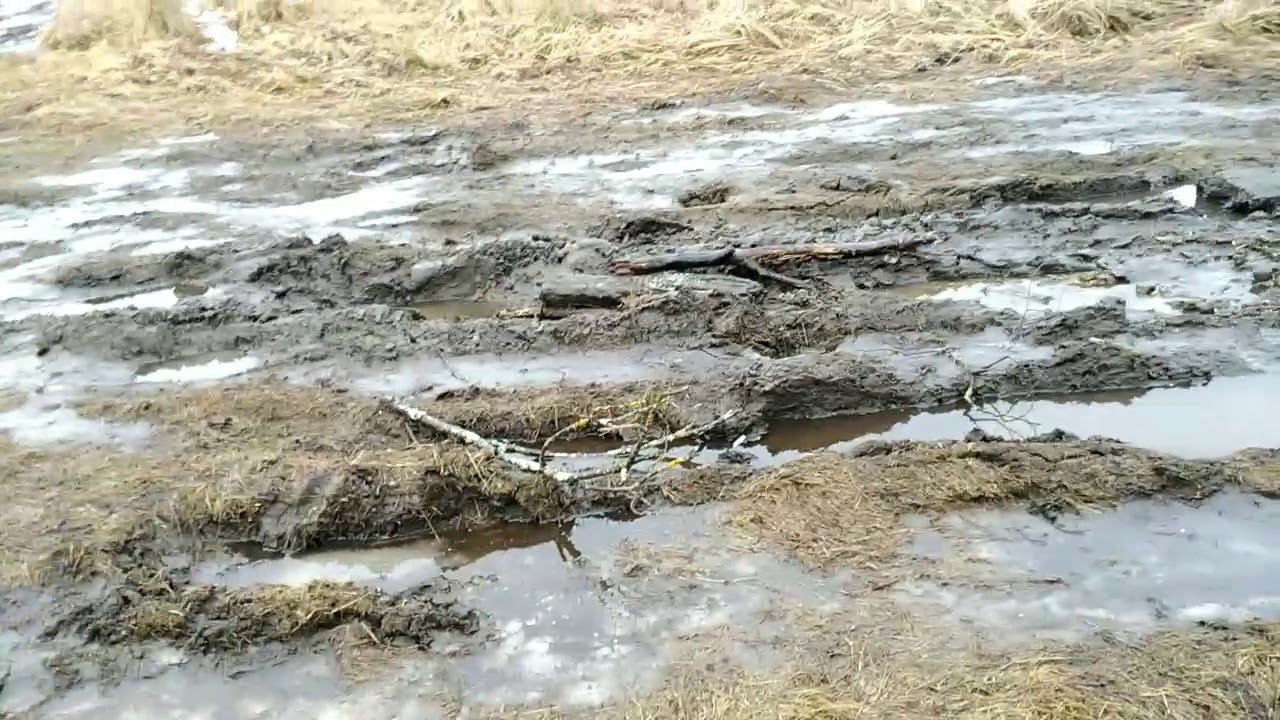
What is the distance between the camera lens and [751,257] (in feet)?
24.8

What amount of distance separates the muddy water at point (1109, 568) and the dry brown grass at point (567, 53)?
29.0ft

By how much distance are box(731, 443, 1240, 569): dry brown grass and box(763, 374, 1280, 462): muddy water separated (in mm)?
328

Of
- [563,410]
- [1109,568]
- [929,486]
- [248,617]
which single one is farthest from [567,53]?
[1109,568]

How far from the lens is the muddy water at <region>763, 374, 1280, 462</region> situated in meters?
5.65

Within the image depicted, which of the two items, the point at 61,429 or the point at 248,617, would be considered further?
the point at 61,429

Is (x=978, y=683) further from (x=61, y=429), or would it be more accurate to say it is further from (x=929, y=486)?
(x=61, y=429)

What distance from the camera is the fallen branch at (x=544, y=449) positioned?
524cm

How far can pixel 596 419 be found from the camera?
18.9 ft

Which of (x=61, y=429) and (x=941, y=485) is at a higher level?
(x=61, y=429)

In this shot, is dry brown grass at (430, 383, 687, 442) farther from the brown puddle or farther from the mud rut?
the brown puddle

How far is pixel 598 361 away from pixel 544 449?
5.15 ft

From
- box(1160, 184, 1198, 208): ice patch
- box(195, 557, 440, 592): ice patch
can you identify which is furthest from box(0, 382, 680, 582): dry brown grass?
box(1160, 184, 1198, 208): ice patch

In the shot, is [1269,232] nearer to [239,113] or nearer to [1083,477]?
[1083,477]

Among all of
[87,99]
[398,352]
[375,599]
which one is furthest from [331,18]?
[375,599]
